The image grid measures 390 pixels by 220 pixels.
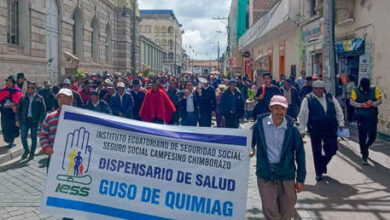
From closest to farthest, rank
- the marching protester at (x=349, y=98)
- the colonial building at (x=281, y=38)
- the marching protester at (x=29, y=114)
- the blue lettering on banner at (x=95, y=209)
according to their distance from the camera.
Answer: the blue lettering on banner at (x=95, y=209) < the marching protester at (x=29, y=114) < the marching protester at (x=349, y=98) < the colonial building at (x=281, y=38)

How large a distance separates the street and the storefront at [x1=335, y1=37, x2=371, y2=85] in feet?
17.2

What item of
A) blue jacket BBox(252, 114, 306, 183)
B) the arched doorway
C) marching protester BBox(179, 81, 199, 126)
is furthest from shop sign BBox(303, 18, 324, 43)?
blue jacket BBox(252, 114, 306, 183)

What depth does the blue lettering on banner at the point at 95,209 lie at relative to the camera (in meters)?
4.42

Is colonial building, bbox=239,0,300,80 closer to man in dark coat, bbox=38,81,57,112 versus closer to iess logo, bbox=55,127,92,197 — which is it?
man in dark coat, bbox=38,81,57,112

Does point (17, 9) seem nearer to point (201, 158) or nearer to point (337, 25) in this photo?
point (337, 25)

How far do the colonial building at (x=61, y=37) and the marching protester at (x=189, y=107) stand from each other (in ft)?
31.5

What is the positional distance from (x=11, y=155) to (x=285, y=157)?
23.3ft

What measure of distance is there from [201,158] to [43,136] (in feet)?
6.98

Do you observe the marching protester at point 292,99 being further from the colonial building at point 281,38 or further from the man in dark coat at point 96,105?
the colonial building at point 281,38

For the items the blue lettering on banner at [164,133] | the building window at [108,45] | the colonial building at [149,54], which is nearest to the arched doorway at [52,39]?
the building window at [108,45]

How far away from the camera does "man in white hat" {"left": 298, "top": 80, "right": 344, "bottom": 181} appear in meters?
7.39

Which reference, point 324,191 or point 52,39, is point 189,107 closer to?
point 324,191

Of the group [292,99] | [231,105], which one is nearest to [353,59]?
[292,99]

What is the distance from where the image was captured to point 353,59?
50.9 feet
